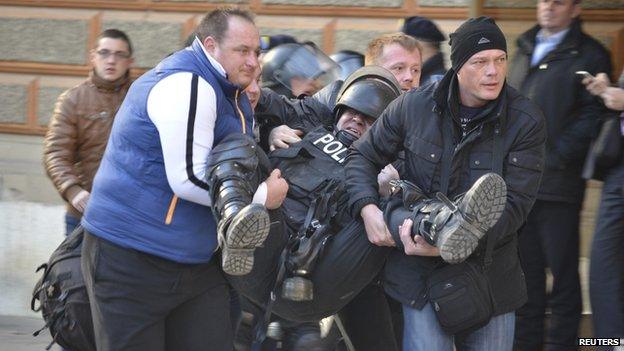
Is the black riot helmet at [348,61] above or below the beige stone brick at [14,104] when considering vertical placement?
above

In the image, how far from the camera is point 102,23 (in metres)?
8.55

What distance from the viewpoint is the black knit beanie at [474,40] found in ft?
14.1

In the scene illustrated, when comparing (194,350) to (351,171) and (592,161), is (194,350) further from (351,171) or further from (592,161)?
(592,161)

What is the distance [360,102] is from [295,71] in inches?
45.6

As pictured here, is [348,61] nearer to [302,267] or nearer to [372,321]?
[372,321]

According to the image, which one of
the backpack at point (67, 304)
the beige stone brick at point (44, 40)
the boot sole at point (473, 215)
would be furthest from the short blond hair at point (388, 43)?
the beige stone brick at point (44, 40)

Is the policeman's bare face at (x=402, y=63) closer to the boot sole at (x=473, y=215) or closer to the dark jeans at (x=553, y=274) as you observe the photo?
the dark jeans at (x=553, y=274)

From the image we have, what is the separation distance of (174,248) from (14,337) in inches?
143

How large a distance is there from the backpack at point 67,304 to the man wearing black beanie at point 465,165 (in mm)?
1054

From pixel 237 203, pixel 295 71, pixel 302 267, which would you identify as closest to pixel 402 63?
pixel 295 71

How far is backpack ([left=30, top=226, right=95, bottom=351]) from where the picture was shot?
14.9ft

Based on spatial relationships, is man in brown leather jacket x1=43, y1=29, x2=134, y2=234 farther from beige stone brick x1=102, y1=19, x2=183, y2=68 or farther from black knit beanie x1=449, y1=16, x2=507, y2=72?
black knit beanie x1=449, y1=16, x2=507, y2=72

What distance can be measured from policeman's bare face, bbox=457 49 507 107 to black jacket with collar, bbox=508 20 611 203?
4.62 feet

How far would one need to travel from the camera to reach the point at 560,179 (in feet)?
18.6
